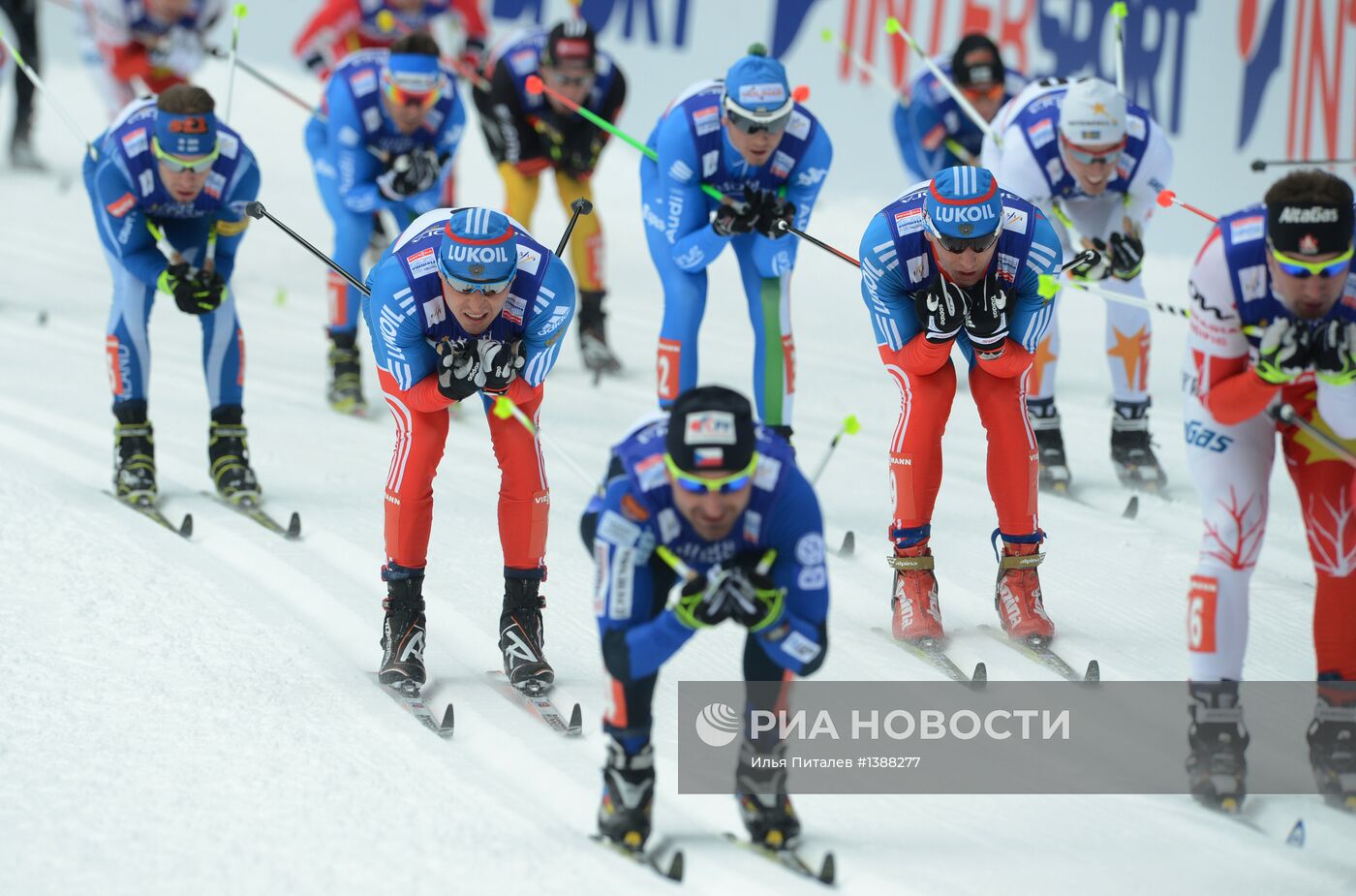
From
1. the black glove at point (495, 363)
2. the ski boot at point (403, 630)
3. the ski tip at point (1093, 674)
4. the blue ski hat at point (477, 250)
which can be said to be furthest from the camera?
the ski tip at point (1093, 674)

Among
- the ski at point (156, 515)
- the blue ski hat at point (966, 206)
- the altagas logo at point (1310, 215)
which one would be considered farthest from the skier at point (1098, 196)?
the ski at point (156, 515)

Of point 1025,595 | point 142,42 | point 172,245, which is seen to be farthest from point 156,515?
point 142,42

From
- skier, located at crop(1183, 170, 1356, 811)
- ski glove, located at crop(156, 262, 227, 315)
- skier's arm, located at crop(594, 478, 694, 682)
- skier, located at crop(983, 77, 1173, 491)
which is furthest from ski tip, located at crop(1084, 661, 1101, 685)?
ski glove, located at crop(156, 262, 227, 315)

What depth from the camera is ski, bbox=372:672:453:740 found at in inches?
209

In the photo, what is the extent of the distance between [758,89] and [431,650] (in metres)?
2.39

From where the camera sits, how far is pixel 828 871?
4.44 metres

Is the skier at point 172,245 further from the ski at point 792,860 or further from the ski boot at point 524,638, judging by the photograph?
the ski at point 792,860

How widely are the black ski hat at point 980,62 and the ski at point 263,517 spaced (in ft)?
14.0

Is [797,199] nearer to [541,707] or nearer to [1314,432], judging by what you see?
[541,707]

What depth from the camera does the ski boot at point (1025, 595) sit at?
19.9 feet

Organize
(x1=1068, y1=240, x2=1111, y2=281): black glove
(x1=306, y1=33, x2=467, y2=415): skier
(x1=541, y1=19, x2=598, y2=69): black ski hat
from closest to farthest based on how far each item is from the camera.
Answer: (x1=1068, y1=240, x2=1111, y2=281): black glove, (x1=306, y1=33, x2=467, y2=415): skier, (x1=541, y1=19, x2=598, y2=69): black ski hat

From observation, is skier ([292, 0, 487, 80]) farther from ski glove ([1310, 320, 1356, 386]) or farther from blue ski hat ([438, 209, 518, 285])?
ski glove ([1310, 320, 1356, 386])

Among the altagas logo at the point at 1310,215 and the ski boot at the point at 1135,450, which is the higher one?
the altagas logo at the point at 1310,215

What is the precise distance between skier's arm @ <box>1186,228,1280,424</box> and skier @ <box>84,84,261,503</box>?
3.80m
